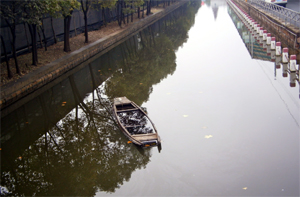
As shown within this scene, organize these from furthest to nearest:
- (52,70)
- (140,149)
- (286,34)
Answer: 1. (286,34)
2. (52,70)
3. (140,149)

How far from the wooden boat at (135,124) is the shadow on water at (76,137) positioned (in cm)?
35

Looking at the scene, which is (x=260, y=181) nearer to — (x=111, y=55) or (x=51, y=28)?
(x=111, y=55)

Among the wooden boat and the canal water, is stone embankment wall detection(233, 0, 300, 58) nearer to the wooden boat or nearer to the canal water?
the canal water

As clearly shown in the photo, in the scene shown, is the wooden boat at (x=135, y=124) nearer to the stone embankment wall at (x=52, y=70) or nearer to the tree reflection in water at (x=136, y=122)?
the tree reflection in water at (x=136, y=122)

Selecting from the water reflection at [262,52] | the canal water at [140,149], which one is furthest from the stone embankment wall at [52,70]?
the water reflection at [262,52]

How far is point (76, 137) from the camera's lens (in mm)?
12484

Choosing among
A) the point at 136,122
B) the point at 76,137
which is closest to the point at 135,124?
the point at 136,122

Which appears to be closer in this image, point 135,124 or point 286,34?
point 135,124

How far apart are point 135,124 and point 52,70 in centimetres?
937

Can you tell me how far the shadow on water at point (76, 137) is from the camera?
381 inches

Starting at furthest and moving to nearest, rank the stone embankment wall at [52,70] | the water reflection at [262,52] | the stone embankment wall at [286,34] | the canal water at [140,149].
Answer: the stone embankment wall at [286,34] → the water reflection at [262,52] → the stone embankment wall at [52,70] → the canal water at [140,149]

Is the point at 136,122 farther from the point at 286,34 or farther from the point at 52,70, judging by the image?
the point at 286,34

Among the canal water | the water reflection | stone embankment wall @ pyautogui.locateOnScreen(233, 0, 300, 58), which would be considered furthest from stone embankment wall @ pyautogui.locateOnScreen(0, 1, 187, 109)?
stone embankment wall @ pyautogui.locateOnScreen(233, 0, 300, 58)

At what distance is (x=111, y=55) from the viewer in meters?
26.6
